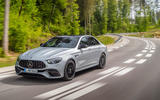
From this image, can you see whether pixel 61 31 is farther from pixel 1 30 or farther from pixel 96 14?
pixel 96 14

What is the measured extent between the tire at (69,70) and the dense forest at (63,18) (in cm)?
831

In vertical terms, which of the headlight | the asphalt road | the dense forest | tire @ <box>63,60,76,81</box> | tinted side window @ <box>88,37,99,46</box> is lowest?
the asphalt road

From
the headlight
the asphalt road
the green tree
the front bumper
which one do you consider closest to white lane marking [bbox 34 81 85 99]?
the asphalt road

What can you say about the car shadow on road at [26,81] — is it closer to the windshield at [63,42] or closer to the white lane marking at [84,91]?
the white lane marking at [84,91]

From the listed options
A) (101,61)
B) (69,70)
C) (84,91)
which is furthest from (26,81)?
(101,61)

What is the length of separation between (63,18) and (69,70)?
47.5 meters

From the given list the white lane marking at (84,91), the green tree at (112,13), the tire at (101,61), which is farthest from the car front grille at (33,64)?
the green tree at (112,13)

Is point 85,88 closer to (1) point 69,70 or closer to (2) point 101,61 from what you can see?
(1) point 69,70

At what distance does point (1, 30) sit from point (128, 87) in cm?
1021

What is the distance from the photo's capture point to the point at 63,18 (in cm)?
5388

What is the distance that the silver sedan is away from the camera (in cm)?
673

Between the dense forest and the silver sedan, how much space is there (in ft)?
23.5

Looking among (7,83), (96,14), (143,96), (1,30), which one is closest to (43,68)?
(7,83)

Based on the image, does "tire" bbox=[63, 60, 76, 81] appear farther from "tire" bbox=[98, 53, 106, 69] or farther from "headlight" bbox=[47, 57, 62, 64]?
"tire" bbox=[98, 53, 106, 69]
